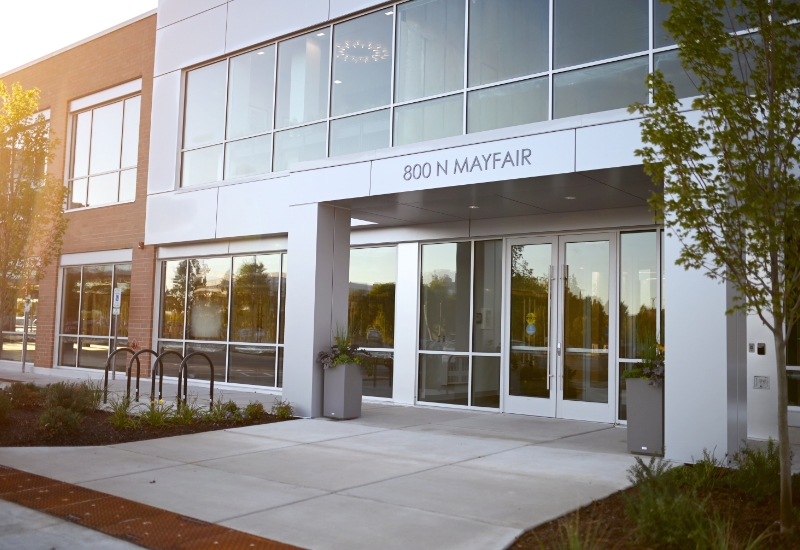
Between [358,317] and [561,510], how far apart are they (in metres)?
9.40

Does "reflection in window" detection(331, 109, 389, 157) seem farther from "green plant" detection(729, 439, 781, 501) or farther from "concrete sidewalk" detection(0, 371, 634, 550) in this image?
"green plant" detection(729, 439, 781, 501)

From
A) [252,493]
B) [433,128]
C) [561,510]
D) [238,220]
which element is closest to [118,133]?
[238,220]

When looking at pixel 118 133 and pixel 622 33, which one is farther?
pixel 118 133

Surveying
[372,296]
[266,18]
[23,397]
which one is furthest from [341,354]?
[266,18]

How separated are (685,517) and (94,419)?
907 cm

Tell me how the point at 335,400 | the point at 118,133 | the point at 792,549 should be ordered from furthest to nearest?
1. the point at 118,133
2. the point at 335,400
3. the point at 792,549

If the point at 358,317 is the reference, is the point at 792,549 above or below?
below

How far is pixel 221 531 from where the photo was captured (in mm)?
5750

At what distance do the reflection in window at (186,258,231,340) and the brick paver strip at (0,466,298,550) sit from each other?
1012cm

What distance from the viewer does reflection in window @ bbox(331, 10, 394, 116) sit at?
45.9 feet

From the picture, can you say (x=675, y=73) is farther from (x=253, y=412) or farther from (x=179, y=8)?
(x=179, y=8)

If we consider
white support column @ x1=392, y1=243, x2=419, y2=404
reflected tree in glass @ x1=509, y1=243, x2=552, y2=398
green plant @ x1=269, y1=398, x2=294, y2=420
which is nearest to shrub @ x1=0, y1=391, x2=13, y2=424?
green plant @ x1=269, y1=398, x2=294, y2=420

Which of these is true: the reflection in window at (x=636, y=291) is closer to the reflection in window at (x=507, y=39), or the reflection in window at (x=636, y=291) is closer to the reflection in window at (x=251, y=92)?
the reflection in window at (x=507, y=39)

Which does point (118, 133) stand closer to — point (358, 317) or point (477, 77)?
point (358, 317)
